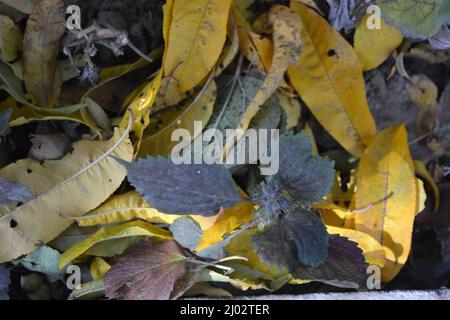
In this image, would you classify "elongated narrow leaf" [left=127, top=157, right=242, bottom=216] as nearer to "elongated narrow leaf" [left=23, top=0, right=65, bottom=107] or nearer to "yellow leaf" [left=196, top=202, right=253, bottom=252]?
"yellow leaf" [left=196, top=202, right=253, bottom=252]

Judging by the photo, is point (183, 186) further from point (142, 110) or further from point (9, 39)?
point (9, 39)

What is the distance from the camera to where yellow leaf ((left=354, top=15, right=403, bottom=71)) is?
97 cm

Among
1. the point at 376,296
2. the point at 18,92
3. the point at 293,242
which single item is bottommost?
the point at 376,296

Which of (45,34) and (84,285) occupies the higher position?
(45,34)

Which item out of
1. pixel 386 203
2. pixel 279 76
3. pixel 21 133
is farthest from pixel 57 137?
pixel 386 203

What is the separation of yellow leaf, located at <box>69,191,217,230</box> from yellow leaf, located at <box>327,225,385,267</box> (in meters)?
0.25

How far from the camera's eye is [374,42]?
97 centimetres

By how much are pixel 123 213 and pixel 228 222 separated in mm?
157

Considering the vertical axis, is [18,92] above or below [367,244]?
above

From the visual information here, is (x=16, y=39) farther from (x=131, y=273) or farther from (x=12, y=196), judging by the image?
(x=131, y=273)

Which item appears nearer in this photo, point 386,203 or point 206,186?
point 206,186

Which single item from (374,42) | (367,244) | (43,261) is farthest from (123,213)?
(374,42)
